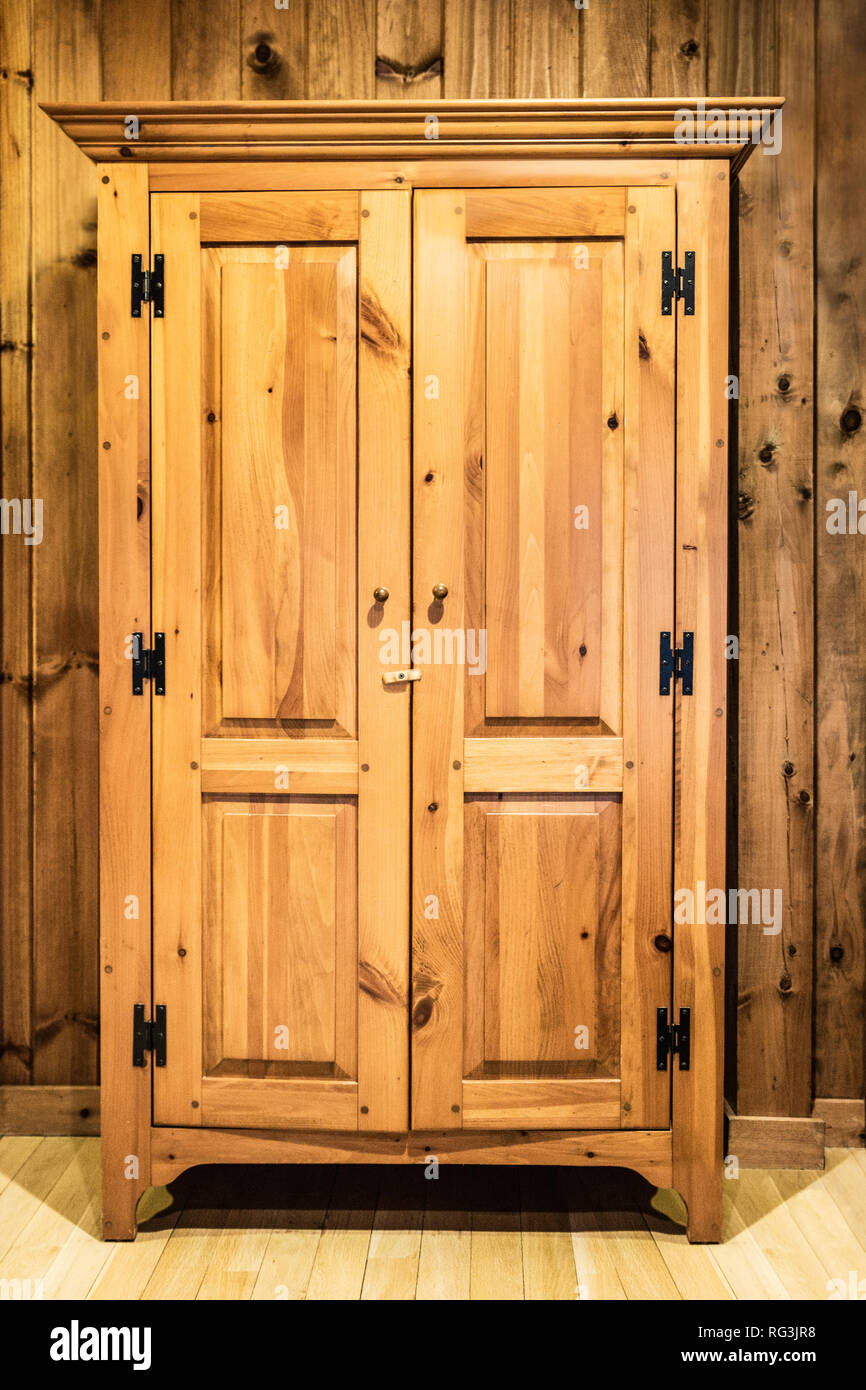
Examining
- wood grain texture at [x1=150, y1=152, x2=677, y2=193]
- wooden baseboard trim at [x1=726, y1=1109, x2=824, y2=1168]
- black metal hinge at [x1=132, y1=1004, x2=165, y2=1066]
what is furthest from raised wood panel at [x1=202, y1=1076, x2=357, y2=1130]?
wood grain texture at [x1=150, y1=152, x2=677, y2=193]

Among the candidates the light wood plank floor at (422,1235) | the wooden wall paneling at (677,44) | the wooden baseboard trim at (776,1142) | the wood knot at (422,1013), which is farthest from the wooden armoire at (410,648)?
the wooden wall paneling at (677,44)

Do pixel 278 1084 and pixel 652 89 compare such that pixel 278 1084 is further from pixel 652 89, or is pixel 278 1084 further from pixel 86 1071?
pixel 652 89

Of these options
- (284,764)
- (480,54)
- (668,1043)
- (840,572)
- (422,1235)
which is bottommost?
(422,1235)

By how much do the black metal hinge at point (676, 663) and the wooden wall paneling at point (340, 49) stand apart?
145 centimetres

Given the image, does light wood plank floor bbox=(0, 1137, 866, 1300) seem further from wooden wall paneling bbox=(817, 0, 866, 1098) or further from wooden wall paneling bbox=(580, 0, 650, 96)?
wooden wall paneling bbox=(580, 0, 650, 96)

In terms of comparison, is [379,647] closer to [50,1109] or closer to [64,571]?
[64,571]

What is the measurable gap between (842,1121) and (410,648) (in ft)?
5.03

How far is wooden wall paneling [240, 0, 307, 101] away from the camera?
2154mm

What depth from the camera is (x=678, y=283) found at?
1769 millimetres

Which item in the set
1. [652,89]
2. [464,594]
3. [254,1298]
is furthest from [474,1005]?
[652,89]

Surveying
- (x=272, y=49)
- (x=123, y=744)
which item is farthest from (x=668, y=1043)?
(x=272, y=49)

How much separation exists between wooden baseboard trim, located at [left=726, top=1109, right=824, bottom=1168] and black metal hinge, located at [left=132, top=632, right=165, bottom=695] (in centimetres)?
162

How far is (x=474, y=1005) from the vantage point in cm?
182

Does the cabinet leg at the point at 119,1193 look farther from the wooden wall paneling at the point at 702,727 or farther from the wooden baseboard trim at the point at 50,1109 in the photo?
the wooden wall paneling at the point at 702,727
